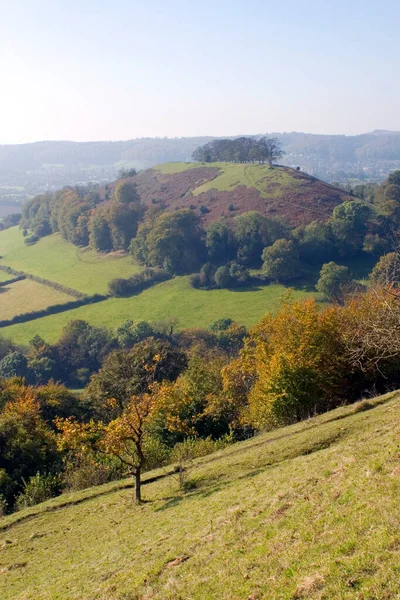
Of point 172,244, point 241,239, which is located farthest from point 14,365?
point 241,239

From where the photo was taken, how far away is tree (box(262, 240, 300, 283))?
115m

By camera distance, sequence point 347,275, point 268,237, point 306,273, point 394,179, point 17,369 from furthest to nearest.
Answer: point 394,179 < point 268,237 < point 306,273 < point 347,275 < point 17,369

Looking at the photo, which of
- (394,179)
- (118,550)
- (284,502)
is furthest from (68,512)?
(394,179)

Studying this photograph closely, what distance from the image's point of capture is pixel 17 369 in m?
87.8

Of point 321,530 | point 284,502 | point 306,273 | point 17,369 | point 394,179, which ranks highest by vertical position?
point 394,179

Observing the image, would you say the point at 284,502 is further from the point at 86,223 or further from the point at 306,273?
the point at 86,223

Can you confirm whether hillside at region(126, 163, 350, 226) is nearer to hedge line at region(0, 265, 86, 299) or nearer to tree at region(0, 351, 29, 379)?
hedge line at region(0, 265, 86, 299)

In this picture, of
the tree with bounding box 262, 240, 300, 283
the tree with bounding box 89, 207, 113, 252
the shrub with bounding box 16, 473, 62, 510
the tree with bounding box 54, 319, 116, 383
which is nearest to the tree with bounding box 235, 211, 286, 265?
the tree with bounding box 262, 240, 300, 283

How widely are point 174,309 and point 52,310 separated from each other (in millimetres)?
29046

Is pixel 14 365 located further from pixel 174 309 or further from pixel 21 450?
pixel 21 450

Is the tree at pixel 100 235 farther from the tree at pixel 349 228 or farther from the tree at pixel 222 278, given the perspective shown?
the tree at pixel 349 228

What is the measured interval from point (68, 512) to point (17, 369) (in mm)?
66427

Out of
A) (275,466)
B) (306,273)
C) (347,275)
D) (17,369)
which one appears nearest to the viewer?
(275,466)

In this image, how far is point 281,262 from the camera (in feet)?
375
